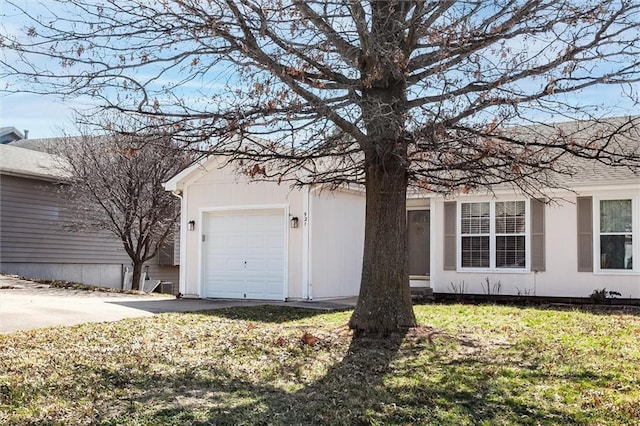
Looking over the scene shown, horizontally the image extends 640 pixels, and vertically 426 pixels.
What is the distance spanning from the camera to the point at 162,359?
26.2ft

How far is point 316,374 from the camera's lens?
7.33 metres

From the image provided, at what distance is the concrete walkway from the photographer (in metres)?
11.2

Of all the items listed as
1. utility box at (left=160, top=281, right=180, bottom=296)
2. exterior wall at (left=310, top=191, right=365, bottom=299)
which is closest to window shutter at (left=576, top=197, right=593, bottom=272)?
exterior wall at (left=310, top=191, right=365, bottom=299)

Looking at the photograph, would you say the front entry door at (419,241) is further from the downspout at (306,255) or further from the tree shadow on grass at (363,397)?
the tree shadow on grass at (363,397)

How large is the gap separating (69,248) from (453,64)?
1836cm

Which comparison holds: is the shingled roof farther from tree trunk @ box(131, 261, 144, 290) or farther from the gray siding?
tree trunk @ box(131, 261, 144, 290)

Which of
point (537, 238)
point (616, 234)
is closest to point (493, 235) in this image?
point (537, 238)

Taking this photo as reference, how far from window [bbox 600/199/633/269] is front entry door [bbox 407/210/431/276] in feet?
16.0

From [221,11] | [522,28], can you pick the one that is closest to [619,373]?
[522,28]

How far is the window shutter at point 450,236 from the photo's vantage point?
17.0m

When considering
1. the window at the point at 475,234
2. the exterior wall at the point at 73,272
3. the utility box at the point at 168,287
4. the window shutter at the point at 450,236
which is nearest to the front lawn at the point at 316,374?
the window at the point at 475,234

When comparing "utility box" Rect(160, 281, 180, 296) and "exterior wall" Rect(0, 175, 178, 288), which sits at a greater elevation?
"exterior wall" Rect(0, 175, 178, 288)

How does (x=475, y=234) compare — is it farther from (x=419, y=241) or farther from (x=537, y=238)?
(x=419, y=241)

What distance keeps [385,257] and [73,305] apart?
289 inches
